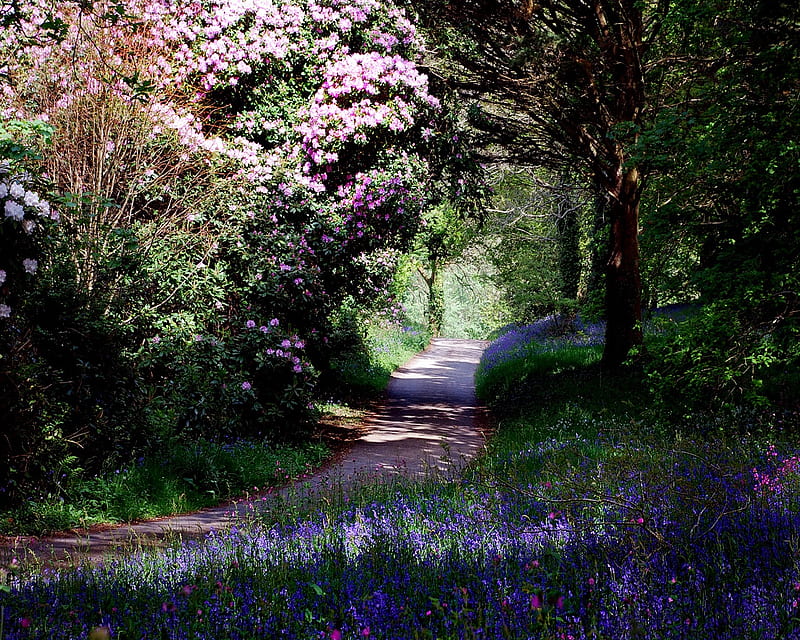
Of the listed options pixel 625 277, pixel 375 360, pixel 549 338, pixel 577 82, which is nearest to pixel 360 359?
pixel 375 360

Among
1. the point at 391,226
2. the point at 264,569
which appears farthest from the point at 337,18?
the point at 264,569

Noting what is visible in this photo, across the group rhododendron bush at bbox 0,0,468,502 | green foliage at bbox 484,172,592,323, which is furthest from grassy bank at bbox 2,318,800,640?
green foliage at bbox 484,172,592,323

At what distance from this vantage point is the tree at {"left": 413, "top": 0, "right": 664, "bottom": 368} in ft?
38.8

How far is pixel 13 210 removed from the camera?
5.95 meters

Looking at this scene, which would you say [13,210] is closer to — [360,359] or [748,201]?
[748,201]

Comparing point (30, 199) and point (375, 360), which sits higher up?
point (30, 199)

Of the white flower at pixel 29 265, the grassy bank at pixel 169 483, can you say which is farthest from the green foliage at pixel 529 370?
the white flower at pixel 29 265

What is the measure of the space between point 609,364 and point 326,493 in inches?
326

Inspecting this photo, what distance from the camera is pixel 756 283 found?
7.71 m

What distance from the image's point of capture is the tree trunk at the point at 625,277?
13125mm

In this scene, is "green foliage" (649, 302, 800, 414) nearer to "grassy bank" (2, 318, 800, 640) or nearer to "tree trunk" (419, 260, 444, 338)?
"grassy bank" (2, 318, 800, 640)

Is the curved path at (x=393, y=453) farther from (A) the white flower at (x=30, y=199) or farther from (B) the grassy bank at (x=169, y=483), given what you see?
(A) the white flower at (x=30, y=199)

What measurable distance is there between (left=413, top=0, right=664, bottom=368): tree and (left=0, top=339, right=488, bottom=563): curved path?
3817mm

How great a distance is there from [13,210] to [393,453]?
6737 mm
